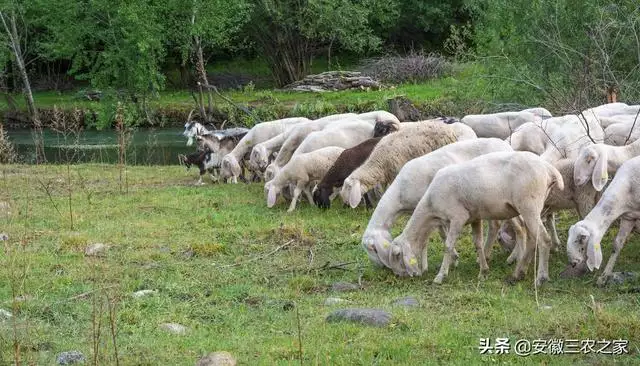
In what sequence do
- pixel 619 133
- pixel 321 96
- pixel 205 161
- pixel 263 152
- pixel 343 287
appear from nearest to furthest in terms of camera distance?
pixel 343 287, pixel 619 133, pixel 263 152, pixel 205 161, pixel 321 96

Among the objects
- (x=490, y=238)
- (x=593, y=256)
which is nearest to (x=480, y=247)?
(x=490, y=238)

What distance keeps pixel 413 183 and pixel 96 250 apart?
3.76 m

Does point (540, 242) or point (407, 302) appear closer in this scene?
point (407, 302)

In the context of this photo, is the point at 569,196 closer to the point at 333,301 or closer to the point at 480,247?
the point at 480,247

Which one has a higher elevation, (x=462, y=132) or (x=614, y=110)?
(x=614, y=110)

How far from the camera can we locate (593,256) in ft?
26.8

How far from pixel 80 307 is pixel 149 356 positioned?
5.60 ft

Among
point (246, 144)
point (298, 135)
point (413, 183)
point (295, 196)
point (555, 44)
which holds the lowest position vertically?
point (246, 144)

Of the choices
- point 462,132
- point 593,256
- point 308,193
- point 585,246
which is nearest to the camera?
point 593,256

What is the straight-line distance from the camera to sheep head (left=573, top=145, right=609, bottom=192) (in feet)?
30.3

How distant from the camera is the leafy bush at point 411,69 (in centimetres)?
3912

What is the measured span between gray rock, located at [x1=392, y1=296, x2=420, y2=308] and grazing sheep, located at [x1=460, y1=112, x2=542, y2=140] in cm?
710

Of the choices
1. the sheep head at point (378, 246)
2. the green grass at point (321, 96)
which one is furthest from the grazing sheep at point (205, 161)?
the green grass at point (321, 96)

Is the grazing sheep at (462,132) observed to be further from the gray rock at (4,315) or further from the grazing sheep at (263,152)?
the gray rock at (4,315)
